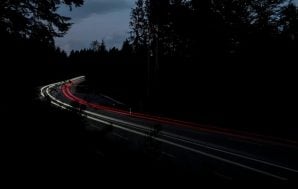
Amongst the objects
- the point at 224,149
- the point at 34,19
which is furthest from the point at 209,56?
→ the point at 34,19

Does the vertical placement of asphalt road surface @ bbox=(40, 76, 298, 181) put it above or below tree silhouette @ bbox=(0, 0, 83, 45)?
below

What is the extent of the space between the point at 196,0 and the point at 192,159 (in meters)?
23.4

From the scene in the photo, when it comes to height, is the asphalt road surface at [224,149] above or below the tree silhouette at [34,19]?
below

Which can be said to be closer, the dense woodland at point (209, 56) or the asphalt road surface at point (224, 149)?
the dense woodland at point (209, 56)

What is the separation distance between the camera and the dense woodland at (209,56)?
1256 cm

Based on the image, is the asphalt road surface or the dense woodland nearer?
the dense woodland

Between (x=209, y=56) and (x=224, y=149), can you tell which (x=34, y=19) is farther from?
(x=209, y=56)

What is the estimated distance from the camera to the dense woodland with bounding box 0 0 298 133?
1256cm

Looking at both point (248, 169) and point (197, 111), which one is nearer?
point (248, 169)

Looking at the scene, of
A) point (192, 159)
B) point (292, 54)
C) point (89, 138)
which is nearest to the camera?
point (89, 138)

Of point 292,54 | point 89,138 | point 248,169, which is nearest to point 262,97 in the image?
point 292,54

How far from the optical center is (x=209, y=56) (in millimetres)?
35000

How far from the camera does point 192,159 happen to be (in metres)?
18.5

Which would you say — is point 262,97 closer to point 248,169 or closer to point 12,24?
point 248,169
